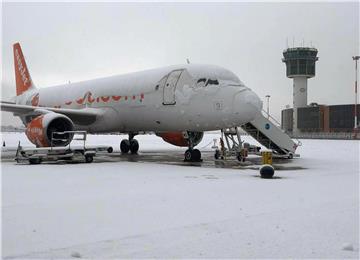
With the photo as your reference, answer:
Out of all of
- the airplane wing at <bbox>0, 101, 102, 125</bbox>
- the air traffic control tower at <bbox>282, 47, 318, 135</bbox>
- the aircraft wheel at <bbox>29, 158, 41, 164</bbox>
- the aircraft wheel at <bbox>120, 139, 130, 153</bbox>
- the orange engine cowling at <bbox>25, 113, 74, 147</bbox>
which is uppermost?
the air traffic control tower at <bbox>282, 47, 318, 135</bbox>

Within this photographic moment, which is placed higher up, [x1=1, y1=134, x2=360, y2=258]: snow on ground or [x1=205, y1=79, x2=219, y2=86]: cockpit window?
[x1=205, y1=79, x2=219, y2=86]: cockpit window

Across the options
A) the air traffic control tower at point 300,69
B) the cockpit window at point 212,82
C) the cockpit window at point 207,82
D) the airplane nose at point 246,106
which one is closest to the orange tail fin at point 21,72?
the cockpit window at point 207,82

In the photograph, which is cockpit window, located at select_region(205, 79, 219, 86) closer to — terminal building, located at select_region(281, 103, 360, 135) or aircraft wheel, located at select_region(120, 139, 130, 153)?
aircraft wheel, located at select_region(120, 139, 130, 153)

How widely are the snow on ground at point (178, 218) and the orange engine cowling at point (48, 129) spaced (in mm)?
6841

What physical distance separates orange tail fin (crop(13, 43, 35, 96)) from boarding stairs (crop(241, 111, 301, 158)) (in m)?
16.4

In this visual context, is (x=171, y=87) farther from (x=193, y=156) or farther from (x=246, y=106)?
(x=246, y=106)

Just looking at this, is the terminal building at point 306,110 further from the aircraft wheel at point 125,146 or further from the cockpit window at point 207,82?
the cockpit window at point 207,82

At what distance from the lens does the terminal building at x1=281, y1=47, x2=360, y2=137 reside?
248 feet

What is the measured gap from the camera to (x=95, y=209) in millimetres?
6129

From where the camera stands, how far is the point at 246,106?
14.2m

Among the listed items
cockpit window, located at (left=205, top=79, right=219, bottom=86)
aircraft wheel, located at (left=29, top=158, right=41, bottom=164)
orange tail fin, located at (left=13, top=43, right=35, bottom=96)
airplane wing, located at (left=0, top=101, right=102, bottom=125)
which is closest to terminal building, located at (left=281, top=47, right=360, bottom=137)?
orange tail fin, located at (left=13, top=43, right=35, bottom=96)

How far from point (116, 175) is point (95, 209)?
4.55 m

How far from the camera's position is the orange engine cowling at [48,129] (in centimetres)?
1586

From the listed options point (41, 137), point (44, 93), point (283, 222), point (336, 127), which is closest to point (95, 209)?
point (283, 222)
